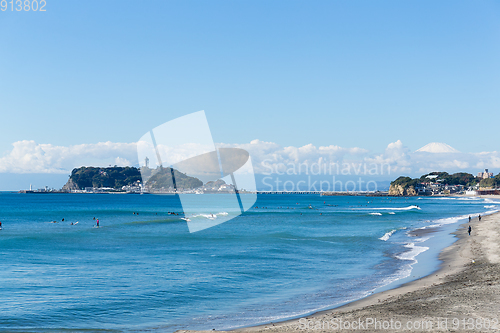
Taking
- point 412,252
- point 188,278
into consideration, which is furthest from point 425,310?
point 412,252

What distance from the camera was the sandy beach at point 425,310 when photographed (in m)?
10.6

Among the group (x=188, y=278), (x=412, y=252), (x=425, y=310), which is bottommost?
(x=412, y=252)

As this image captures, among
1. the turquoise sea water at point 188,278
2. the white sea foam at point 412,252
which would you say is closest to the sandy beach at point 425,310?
the turquoise sea water at point 188,278

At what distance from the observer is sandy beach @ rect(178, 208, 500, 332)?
10.6 metres

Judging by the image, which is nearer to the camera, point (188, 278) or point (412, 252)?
point (188, 278)

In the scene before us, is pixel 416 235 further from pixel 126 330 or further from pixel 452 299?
pixel 126 330

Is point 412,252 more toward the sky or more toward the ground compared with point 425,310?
more toward the ground

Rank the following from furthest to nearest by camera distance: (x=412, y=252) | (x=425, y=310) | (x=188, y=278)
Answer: (x=412, y=252)
(x=188, y=278)
(x=425, y=310)

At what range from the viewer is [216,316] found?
1388cm

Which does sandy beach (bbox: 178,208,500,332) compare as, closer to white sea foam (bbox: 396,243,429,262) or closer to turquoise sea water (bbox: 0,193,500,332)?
turquoise sea water (bbox: 0,193,500,332)

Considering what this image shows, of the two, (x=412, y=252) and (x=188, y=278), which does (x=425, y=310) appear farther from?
(x=412, y=252)

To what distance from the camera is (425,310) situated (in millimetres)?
12047

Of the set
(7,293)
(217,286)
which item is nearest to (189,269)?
(217,286)

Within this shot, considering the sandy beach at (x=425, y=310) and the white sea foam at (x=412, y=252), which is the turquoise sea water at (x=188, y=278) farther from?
the sandy beach at (x=425, y=310)
